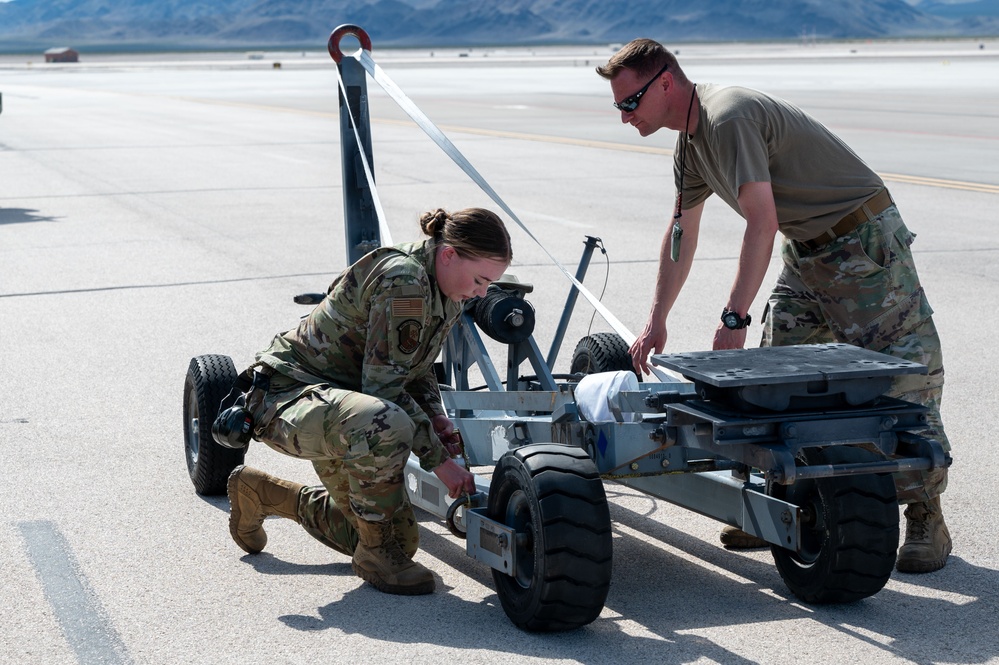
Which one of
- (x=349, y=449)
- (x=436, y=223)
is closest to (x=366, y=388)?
(x=349, y=449)

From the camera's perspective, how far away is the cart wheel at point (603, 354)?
588cm

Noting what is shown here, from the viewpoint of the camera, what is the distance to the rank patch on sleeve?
4.03m

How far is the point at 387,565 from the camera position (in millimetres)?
4262

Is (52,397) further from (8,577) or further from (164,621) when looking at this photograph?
(164,621)

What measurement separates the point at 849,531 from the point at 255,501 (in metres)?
1.94

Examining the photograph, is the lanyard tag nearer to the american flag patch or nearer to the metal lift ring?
the american flag patch

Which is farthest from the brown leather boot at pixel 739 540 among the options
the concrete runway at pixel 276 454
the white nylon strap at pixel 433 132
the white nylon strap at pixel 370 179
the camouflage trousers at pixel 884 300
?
the white nylon strap at pixel 370 179

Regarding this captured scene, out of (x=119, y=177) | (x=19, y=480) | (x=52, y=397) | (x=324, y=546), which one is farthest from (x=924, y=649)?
(x=119, y=177)

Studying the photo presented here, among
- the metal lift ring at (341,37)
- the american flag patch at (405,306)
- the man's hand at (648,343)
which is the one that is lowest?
the man's hand at (648,343)

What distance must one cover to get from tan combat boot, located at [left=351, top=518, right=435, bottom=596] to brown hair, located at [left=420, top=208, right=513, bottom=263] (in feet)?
2.98

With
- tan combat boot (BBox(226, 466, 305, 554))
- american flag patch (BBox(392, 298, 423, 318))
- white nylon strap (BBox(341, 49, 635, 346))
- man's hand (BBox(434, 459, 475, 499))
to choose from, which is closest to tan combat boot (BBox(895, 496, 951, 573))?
white nylon strap (BBox(341, 49, 635, 346))

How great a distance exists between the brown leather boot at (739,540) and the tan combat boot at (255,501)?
1.45 meters

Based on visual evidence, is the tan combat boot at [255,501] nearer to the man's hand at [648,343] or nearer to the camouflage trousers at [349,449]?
the camouflage trousers at [349,449]

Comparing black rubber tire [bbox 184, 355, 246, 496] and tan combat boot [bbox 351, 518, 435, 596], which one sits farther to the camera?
black rubber tire [bbox 184, 355, 246, 496]
